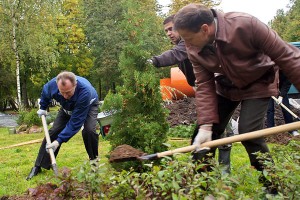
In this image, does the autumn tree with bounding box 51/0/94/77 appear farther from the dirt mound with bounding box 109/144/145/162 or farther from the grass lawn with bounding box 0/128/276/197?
the dirt mound with bounding box 109/144/145/162

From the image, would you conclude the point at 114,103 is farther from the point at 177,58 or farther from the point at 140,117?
the point at 177,58

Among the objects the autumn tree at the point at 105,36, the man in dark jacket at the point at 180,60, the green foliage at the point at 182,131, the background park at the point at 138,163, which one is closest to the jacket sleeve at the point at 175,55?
the man in dark jacket at the point at 180,60

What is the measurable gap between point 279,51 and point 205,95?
2.55 feet

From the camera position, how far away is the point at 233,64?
305 cm

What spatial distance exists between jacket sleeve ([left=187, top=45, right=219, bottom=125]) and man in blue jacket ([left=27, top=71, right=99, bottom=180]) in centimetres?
217

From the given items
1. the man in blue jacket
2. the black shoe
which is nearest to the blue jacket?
the man in blue jacket

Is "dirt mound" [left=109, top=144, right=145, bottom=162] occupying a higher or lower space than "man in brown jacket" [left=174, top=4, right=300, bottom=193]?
lower

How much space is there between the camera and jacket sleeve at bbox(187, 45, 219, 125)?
10.8 ft

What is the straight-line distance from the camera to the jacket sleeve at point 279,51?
2818 millimetres

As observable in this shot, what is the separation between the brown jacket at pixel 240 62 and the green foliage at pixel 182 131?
18.5 ft

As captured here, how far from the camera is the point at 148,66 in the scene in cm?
500

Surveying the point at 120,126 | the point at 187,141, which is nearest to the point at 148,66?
the point at 120,126

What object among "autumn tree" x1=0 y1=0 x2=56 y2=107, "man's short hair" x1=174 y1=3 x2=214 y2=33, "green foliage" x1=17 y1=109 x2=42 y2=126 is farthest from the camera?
"autumn tree" x1=0 y1=0 x2=56 y2=107

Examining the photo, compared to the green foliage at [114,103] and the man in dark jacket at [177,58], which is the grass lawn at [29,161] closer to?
the green foliage at [114,103]
